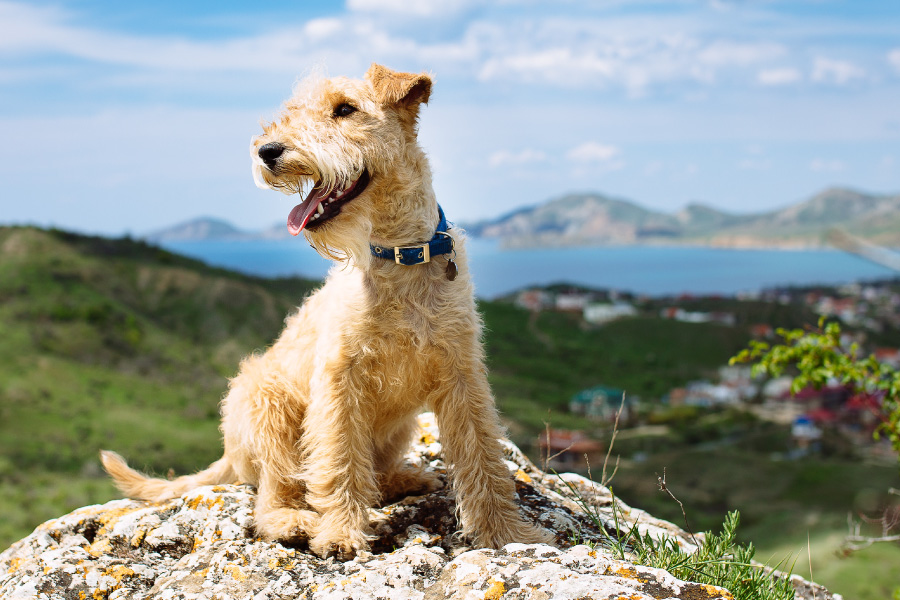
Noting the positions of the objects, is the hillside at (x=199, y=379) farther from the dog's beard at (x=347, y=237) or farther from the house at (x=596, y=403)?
the dog's beard at (x=347, y=237)

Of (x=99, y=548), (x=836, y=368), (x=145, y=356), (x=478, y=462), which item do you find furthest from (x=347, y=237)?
(x=145, y=356)

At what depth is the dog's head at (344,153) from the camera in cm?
357

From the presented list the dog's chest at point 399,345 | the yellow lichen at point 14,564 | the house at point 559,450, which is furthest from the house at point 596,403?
the yellow lichen at point 14,564

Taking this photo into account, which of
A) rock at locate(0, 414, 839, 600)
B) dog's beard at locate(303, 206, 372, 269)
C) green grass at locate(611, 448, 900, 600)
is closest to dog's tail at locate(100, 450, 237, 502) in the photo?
rock at locate(0, 414, 839, 600)

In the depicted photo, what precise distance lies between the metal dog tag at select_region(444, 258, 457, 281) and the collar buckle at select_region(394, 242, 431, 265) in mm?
127

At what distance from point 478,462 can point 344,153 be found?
1.95 meters

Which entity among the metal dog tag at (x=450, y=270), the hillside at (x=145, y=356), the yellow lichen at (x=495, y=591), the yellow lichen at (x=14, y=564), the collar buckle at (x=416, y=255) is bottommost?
the hillside at (x=145, y=356)

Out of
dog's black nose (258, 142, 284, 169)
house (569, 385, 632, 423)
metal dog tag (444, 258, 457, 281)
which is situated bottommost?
house (569, 385, 632, 423)

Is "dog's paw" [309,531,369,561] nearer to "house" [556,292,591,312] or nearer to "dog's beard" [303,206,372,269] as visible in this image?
"dog's beard" [303,206,372,269]

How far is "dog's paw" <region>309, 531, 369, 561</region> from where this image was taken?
3688mm

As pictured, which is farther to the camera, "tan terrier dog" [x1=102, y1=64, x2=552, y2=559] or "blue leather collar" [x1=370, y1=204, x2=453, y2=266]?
"blue leather collar" [x1=370, y1=204, x2=453, y2=266]

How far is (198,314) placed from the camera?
81562 millimetres

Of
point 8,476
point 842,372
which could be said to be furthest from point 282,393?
point 8,476

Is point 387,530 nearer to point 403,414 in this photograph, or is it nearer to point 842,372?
point 403,414
